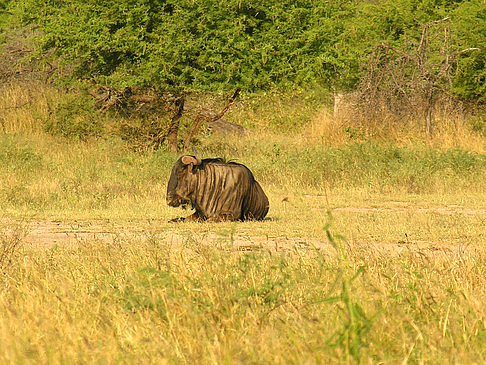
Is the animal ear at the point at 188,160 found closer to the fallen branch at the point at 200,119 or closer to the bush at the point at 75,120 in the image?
the fallen branch at the point at 200,119

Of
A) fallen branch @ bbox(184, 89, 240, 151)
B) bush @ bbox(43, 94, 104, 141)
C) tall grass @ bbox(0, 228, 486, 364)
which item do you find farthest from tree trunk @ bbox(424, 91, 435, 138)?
tall grass @ bbox(0, 228, 486, 364)

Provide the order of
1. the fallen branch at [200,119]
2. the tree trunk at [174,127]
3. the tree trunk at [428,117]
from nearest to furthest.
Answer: the fallen branch at [200,119] → the tree trunk at [174,127] → the tree trunk at [428,117]

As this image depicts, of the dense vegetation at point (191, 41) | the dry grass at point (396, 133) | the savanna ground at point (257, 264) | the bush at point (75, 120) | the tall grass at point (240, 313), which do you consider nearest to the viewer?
the tall grass at point (240, 313)

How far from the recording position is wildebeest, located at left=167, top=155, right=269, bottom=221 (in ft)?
40.0

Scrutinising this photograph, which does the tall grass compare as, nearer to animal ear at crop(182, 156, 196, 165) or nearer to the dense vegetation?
animal ear at crop(182, 156, 196, 165)

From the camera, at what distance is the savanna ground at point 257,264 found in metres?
4.41

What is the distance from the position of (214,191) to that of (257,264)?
647cm

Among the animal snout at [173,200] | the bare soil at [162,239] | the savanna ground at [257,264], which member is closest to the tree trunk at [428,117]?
the savanna ground at [257,264]

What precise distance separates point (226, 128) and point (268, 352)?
888 inches

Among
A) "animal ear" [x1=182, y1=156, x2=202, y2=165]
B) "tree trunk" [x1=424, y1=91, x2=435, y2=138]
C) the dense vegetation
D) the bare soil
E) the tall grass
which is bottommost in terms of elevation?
the bare soil

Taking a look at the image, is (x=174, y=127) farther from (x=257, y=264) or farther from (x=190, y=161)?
(x=257, y=264)

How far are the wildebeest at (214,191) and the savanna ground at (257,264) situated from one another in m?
0.47

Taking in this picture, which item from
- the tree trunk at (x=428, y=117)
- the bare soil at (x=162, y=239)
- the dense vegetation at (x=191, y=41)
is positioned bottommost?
the bare soil at (x=162, y=239)

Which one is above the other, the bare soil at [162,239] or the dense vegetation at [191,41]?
the dense vegetation at [191,41]
